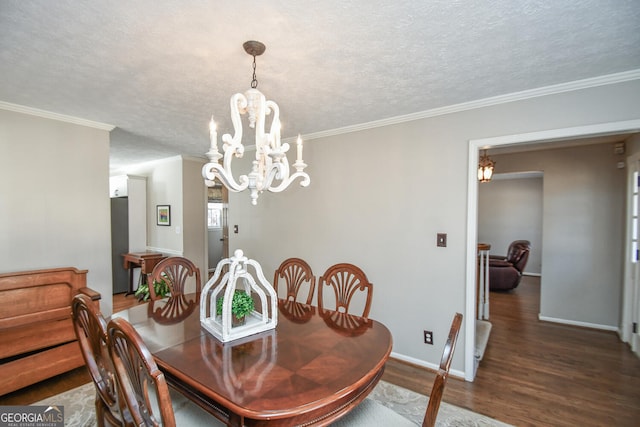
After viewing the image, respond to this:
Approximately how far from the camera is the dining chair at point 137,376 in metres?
0.92

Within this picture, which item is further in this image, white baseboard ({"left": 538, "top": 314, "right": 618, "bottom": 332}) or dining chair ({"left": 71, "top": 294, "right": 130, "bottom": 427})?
white baseboard ({"left": 538, "top": 314, "right": 618, "bottom": 332})

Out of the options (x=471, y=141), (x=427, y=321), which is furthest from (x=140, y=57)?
(x=427, y=321)

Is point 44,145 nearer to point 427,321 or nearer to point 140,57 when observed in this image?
point 140,57

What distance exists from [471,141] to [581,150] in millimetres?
2591

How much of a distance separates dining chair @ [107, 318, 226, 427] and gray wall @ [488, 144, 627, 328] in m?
4.74

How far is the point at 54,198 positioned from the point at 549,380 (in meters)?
4.88

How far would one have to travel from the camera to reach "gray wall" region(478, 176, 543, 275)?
23.5ft

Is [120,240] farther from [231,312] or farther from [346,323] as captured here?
[346,323]

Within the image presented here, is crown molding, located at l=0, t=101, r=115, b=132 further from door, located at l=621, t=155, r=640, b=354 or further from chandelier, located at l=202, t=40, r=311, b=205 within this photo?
door, located at l=621, t=155, r=640, b=354

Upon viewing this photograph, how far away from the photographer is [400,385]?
246 centimetres

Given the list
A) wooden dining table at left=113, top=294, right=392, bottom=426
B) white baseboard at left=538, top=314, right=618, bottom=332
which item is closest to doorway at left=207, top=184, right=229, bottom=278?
wooden dining table at left=113, top=294, right=392, bottom=426

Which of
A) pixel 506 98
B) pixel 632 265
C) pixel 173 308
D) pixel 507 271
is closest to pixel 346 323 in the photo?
pixel 173 308

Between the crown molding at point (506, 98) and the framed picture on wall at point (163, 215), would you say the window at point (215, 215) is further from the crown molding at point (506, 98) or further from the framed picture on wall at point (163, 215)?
the crown molding at point (506, 98)

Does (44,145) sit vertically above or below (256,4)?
below
